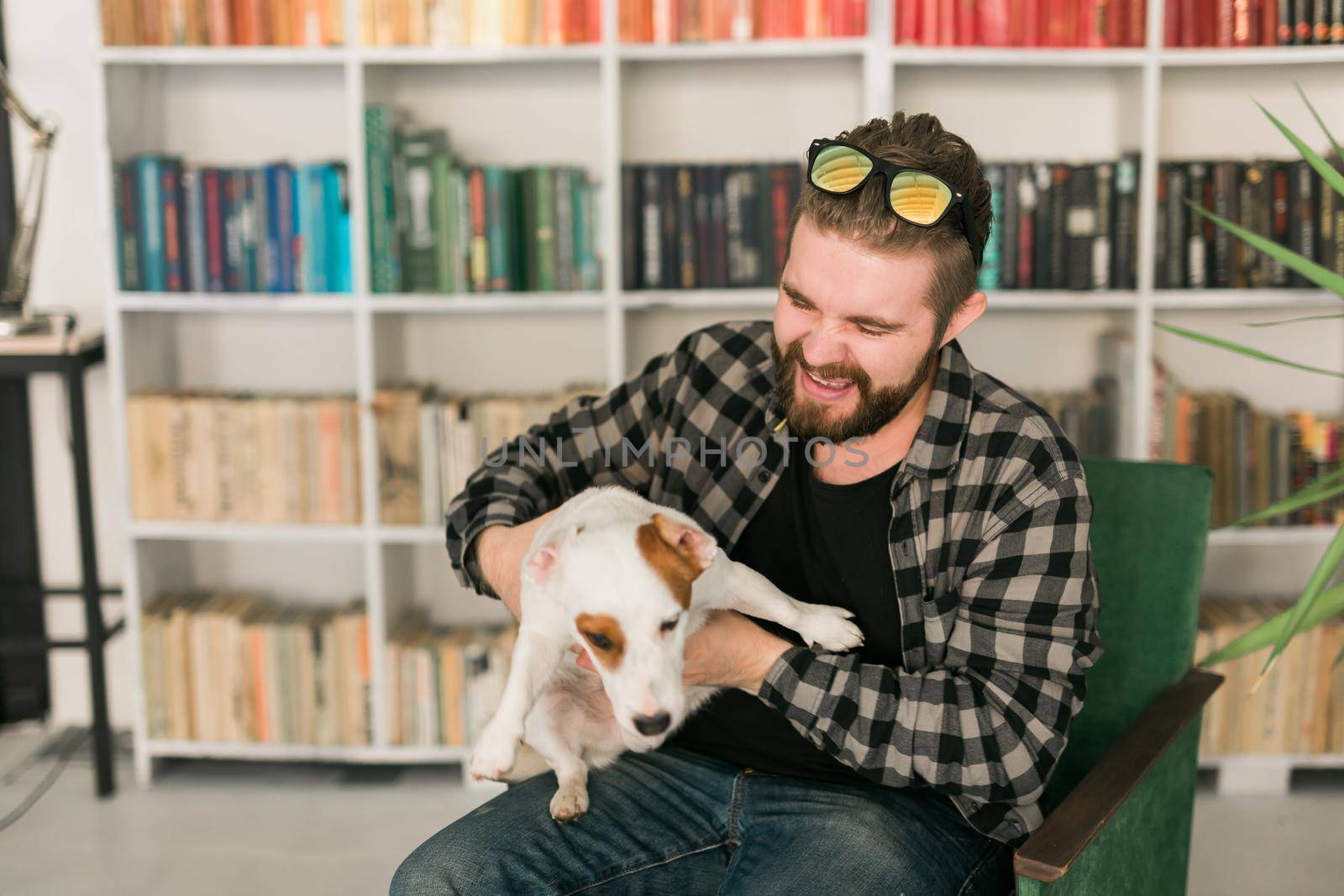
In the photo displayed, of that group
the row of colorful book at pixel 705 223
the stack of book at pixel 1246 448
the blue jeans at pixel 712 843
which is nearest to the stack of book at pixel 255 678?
the row of colorful book at pixel 705 223

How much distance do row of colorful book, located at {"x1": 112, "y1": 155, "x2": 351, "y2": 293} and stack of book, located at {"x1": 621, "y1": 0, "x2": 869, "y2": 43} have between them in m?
0.70

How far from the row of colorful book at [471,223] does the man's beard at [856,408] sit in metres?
1.18

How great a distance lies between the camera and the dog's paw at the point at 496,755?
1356 millimetres

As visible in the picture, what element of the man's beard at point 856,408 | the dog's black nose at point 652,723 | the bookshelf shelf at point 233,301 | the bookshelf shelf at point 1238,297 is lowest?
the dog's black nose at point 652,723

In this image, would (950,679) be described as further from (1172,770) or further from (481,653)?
(481,653)

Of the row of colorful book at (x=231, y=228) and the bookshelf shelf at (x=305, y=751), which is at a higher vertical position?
the row of colorful book at (x=231, y=228)

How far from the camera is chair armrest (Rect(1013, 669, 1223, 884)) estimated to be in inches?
46.4

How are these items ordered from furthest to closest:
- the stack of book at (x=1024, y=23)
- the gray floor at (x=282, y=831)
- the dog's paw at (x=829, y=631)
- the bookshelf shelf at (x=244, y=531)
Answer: the bookshelf shelf at (x=244, y=531)
the stack of book at (x=1024, y=23)
the gray floor at (x=282, y=831)
the dog's paw at (x=829, y=631)

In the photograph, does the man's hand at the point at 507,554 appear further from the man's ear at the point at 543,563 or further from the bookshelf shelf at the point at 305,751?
the bookshelf shelf at the point at 305,751

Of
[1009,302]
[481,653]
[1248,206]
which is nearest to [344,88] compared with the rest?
[481,653]

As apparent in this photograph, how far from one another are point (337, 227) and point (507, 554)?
4.26ft

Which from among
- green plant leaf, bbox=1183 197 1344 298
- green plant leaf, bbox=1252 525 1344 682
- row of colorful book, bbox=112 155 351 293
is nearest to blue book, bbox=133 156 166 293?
row of colorful book, bbox=112 155 351 293

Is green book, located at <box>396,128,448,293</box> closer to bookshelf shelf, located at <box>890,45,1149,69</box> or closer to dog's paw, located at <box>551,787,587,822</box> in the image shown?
bookshelf shelf, located at <box>890,45,1149,69</box>

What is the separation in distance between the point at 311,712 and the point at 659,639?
175 cm
